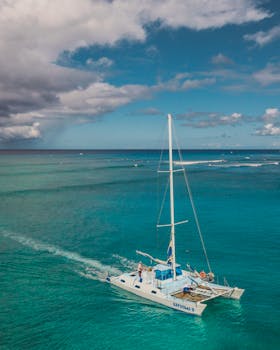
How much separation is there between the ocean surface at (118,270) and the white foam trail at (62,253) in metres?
0.15

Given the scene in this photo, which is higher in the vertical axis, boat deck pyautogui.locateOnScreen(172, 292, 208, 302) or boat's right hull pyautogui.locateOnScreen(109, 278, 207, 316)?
boat deck pyautogui.locateOnScreen(172, 292, 208, 302)

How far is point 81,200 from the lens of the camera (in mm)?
99875

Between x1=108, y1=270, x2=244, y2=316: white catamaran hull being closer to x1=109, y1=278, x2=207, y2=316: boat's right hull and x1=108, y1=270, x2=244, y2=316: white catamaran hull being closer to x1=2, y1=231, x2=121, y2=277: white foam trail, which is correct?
x1=109, y1=278, x2=207, y2=316: boat's right hull

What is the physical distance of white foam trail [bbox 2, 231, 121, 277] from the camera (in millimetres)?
47656

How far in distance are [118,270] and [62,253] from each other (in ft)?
38.2

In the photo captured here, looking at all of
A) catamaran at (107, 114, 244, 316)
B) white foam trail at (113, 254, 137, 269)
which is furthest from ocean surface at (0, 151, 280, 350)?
catamaran at (107, 114, 244, 316)

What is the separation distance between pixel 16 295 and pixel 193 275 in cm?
2161

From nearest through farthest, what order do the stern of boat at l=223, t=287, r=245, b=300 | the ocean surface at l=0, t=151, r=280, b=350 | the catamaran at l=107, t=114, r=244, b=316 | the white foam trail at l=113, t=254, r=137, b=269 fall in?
the ocean surface at l=0, t=151, r=280, b=350, the catamaran at l=107, t=114, r=244, b=316, the stern of boat at l=223, t=287, r=245, b=300, the white foam trail at l=113, t=254, r=137, b=269

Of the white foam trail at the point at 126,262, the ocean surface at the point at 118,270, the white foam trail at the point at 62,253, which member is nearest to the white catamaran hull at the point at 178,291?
the ocean surface at the point at 118,270

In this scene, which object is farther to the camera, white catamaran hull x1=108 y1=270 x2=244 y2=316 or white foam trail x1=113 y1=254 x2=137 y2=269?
white foam trail x1=113 y1=254 x2=137 y2=269

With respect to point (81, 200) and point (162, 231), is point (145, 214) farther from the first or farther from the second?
point (81, 200)

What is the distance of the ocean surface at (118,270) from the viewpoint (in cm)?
3275

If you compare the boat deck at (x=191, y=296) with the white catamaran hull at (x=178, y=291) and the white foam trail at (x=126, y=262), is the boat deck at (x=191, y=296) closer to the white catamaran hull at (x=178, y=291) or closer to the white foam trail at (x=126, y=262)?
the white catamaran hull at (x=178, y=291)

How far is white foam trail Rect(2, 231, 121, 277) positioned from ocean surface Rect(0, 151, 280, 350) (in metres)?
0.15
